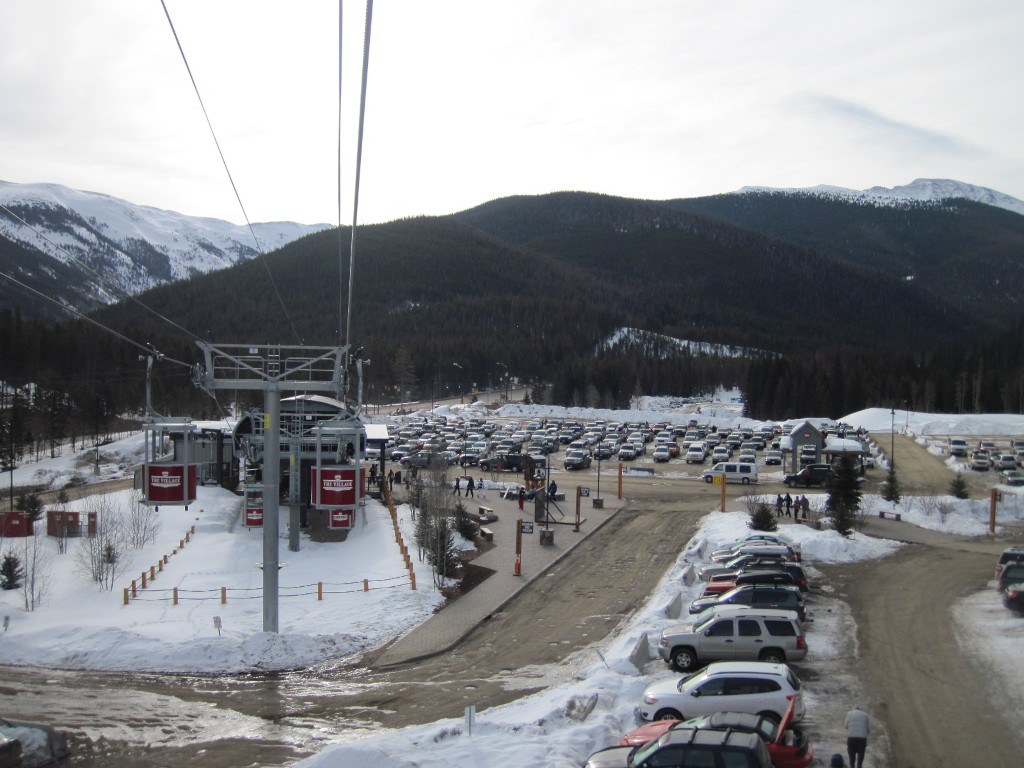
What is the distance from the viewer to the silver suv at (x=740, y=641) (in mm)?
15766

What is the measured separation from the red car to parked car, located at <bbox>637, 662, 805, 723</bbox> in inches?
17.7

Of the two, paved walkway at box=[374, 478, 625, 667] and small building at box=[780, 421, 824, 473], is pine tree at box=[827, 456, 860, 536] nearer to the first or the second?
paved walkway at box=[374, 478, 625, 667]

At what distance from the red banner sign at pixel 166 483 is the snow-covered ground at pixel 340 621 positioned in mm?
3378

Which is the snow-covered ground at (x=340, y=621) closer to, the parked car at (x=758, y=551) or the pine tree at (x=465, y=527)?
the parked car at (x=758, y=551)

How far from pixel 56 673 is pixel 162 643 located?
2329 millimetres

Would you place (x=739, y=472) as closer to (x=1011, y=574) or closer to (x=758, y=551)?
(x=758, y=551)

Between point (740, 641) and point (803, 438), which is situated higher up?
point (803, 438)

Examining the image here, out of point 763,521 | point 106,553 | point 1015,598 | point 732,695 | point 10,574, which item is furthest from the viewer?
point 763,521

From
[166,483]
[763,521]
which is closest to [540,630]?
[166,483]

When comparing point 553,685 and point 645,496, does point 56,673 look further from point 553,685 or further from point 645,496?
point 645,496

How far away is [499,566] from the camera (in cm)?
2839

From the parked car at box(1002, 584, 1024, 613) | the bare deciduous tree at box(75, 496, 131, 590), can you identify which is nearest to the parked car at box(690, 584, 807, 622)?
the parked car at box(1002, 584, 1024, 613)

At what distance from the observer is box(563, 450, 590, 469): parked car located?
5550 cm

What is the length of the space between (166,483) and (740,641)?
51.1 feet
